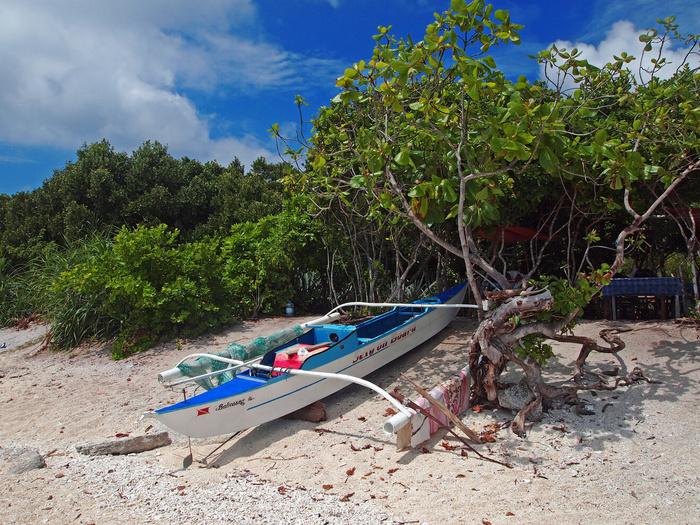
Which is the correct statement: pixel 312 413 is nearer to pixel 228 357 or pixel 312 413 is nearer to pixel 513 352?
pixel 228 357

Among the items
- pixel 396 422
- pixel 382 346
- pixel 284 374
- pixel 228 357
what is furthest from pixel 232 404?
pixel 382 346

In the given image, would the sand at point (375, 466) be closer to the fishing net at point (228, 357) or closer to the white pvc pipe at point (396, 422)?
the white pvc pipe at point (396, 422)

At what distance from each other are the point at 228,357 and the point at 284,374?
1.90m

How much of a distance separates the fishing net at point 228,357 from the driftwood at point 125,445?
79 centimetres

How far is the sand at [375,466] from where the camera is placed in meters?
3.69

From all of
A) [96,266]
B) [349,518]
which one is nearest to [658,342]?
[349,518]

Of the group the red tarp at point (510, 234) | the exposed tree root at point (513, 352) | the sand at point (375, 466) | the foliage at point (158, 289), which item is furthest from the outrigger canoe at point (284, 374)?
the foliage at point (158, 289)

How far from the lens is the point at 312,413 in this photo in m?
5.81

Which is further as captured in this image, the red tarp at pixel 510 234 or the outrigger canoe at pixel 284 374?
the red tarp at pixel 510 234

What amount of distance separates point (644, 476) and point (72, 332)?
394 inches

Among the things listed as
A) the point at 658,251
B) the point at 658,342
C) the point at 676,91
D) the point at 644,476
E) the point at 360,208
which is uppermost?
the point at 676,91

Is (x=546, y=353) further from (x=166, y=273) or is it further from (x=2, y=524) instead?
(x=166, y=273)

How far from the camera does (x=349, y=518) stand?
3633mm

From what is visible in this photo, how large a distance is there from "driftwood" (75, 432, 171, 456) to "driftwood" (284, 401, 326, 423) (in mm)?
1538
